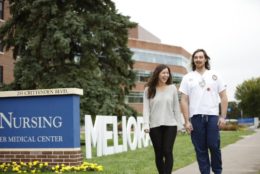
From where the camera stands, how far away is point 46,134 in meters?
11.8

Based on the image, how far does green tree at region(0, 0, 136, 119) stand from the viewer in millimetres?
22344

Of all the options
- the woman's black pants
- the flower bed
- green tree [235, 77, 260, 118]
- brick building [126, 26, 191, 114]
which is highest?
brick building [126, 26, 191, 114]

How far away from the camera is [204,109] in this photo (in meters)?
7.58

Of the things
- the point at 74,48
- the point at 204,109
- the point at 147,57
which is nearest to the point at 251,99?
the point at 147,57

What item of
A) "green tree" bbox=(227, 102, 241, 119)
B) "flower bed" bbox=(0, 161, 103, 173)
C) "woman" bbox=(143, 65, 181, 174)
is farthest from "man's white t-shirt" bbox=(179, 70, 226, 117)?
"green tree" bbox=(227, 102, 241, 119)

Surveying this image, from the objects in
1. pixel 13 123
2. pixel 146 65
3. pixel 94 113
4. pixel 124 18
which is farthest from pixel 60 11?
pixel 146 65

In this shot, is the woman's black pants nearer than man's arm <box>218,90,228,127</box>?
No

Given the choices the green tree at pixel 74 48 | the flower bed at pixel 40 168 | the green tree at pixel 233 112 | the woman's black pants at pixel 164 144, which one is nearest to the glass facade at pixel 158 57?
the green tree at pixel 233 112

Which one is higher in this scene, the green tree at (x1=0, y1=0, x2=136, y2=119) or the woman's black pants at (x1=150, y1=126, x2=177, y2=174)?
the green tree at (x1=0, y1=0, x2=136, y2=119)

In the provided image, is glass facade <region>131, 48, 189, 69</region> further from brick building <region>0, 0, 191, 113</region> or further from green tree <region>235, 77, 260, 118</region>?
green tree <region>235, 77, 260, 118</region>

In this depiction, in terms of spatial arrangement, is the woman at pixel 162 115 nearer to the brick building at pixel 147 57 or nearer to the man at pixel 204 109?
the man at pixel 204 109

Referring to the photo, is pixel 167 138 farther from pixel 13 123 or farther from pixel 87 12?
pixel 87 12

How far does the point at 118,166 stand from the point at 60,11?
12.2 m

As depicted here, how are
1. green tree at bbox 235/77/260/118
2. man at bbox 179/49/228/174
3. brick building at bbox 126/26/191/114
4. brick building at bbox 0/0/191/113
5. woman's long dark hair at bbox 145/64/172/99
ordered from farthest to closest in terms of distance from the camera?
green tree at bbox 235/77/260/118 → brick building at bbox 126/26/191/114 → brick building at bbox 0/0/191/113 → woman's long dark hair at bbox 145/64/172/99 → man at bbox 179/49/228/174
